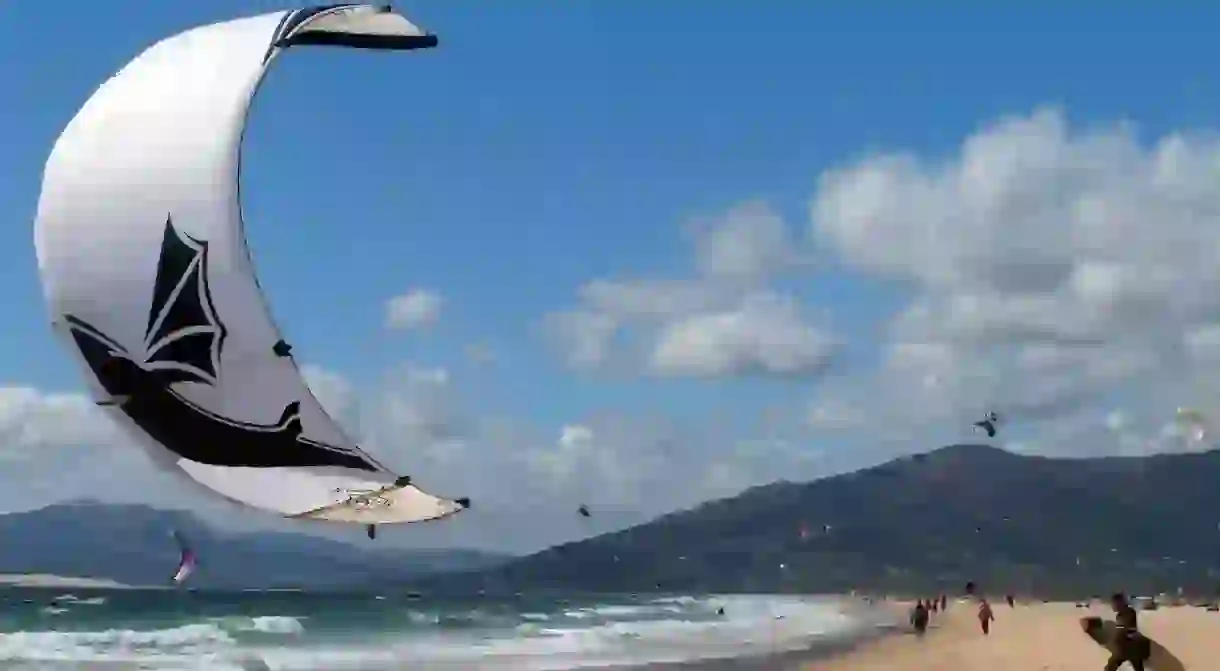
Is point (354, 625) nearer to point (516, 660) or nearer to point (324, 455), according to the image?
point (516, 660)

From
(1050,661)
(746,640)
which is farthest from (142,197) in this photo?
(746,640)

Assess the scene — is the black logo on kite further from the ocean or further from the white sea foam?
the ocean

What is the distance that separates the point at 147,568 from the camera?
636 feet

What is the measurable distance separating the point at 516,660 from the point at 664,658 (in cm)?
331

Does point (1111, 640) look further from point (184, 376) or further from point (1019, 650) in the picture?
point (1019, 650)

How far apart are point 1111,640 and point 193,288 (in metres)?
10.8

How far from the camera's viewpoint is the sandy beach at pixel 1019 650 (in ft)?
82.0

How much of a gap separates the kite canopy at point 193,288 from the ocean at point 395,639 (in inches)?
781

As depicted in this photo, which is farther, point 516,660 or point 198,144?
point 516,660

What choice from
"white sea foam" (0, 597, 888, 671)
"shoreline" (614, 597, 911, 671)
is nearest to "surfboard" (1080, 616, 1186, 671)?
"shoreline" (614, 597, 911, 671)

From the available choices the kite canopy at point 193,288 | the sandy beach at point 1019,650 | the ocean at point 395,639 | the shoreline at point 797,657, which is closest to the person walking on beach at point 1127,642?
the sandy beach at point 1019,650

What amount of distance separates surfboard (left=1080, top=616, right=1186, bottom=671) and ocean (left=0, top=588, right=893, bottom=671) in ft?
45.8

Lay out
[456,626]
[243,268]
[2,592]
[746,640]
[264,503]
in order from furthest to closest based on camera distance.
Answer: [2,592] < [456,626] < [746,640] < [243,268] < [264,503]

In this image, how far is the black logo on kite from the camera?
9594mm
